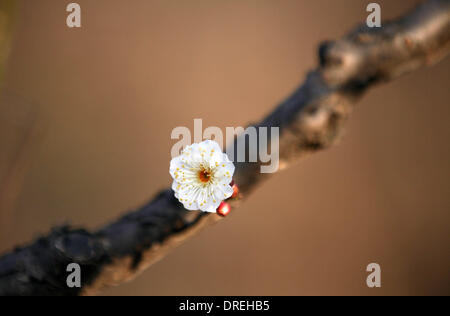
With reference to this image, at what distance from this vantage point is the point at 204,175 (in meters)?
0.35

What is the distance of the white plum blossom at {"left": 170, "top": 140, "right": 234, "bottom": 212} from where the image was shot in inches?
12.0

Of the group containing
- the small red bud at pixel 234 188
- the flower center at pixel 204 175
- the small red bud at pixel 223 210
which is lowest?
the small red bud at pixel 223 210

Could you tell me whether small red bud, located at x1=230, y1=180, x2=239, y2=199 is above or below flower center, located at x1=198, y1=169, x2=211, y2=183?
below

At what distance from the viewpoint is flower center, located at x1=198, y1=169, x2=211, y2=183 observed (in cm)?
34

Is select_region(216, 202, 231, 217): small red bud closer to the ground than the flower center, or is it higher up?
closer to the ground

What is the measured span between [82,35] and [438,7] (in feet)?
3.54

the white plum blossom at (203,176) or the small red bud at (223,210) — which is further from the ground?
the white plum blossom at (203,176)

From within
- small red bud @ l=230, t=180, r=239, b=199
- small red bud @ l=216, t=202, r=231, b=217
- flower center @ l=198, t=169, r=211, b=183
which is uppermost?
flower center @ l=198, t=169, r=211, b=183

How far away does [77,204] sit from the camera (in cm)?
118

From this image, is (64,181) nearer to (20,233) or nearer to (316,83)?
(20,233)

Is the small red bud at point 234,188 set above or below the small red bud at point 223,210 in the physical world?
above

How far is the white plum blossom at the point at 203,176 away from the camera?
305mm

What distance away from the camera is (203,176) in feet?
1.16
